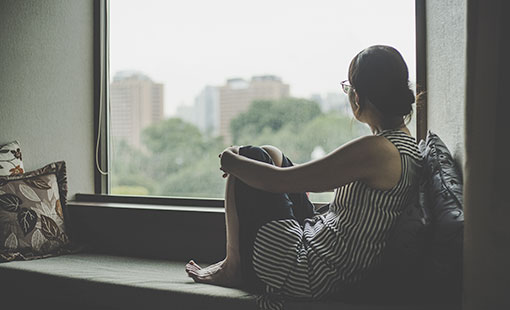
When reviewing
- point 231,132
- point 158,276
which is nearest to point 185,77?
A: point 231,132

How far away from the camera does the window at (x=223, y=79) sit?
2518mm

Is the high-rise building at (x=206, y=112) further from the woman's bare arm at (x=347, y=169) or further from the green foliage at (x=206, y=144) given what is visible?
the woman's bare arm at (x=347, y=169)

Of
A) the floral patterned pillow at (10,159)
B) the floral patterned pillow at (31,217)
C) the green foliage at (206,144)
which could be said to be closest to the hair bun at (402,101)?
the green foliage at (206,144)

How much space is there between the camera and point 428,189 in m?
1.67

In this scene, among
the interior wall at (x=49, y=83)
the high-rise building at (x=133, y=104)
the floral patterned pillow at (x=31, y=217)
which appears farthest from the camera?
the high-rise building at (x=133, y=104)

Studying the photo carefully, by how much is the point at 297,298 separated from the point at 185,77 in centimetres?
164

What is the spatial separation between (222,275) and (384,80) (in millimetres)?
885

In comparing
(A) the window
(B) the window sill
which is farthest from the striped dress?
(A) the window

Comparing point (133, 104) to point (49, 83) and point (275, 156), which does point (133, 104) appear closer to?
point (49, 83)

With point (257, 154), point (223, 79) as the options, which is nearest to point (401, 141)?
point (257, 154)

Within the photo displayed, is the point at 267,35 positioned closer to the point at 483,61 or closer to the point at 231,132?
the point at 231,132

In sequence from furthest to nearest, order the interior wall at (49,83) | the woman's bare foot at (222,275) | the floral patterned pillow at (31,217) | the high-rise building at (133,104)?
the high-rise building at (133,104)
the interior wall at (49,83)
the floral patterned pillow at (31,217)
the woman's bare foot at (222,275)

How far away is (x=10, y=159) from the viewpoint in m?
2.63

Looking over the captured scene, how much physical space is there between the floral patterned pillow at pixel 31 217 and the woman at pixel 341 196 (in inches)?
48.0
